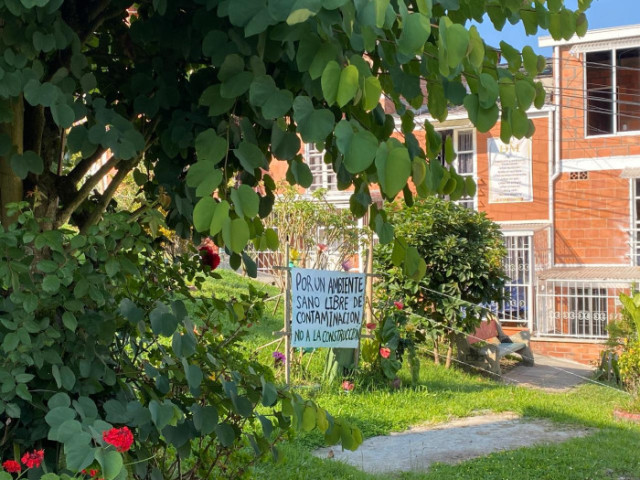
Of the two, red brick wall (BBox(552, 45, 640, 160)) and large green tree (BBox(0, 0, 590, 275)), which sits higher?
red brick wall (BBox(552, 45, 640, 160))

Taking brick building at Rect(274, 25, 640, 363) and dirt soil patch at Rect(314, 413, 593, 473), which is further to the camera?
brick building at Rect(274, 25, 640, 363)

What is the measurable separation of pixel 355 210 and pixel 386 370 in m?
7.00

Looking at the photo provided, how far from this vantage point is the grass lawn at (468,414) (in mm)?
5840

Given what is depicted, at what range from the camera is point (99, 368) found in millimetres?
2182

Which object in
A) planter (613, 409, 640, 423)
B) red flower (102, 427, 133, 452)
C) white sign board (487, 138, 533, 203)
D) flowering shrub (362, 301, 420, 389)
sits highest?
white sign board (487, 138, 533, 203)

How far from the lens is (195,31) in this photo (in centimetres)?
220

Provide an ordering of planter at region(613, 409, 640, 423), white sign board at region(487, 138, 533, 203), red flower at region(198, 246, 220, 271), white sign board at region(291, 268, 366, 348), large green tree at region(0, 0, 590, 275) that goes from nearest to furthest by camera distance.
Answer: large green tree at region(0, 0, 590, 275)
red flower at region(198, 246, 220, 271)
white sign board at region(291, 268, 366, 348)
planter at region(613, 409, 640, 423)
white sign board at region(487, 138, 533, 203)

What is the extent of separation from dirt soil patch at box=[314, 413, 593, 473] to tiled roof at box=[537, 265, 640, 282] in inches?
353

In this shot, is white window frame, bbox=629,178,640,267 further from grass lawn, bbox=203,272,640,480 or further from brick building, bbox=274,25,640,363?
grass lawn, bbox=203,272,640,480

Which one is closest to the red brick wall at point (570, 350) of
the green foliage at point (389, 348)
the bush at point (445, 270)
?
the bush at point (445, 270)

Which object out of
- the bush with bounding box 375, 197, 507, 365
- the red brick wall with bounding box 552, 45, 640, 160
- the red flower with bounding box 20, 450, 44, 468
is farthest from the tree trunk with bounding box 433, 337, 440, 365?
the red flower with bounding box 20, 450, 44, 468

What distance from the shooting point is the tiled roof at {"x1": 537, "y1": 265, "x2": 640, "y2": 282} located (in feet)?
53.7

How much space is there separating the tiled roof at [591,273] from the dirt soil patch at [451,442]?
898 centimetres

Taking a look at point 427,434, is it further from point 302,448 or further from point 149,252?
point 149,252
